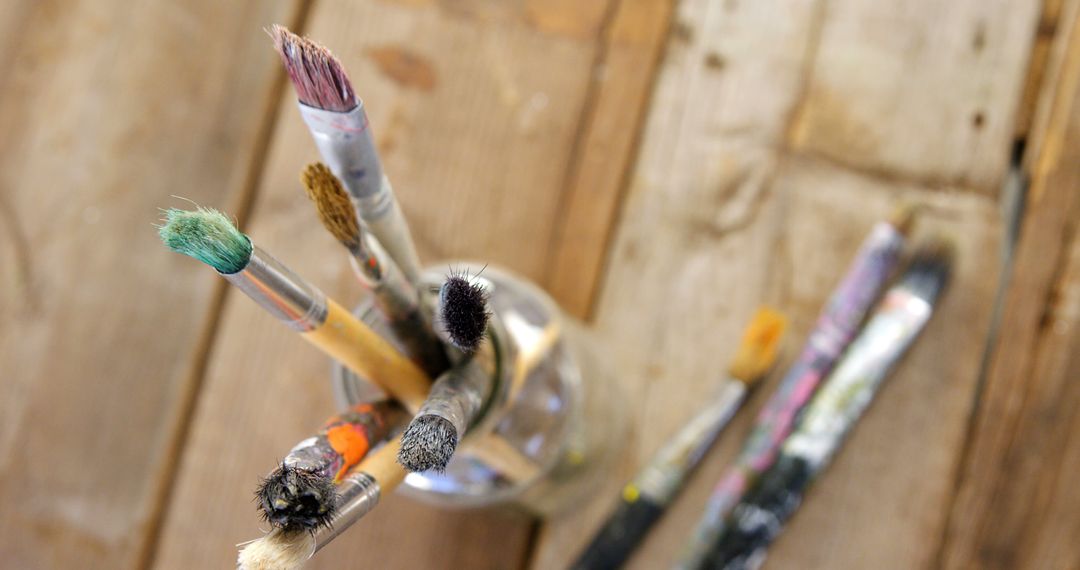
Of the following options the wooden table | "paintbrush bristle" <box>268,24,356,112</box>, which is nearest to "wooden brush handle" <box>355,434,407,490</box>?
"paintbrush bristle" <box>268,24,356,112</box>

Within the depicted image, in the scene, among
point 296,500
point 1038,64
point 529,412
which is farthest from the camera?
point 1038,64

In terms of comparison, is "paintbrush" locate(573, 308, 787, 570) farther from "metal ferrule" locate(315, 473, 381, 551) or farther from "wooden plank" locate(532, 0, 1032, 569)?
"metal ferrule" locate(315, 473, 381, 551)

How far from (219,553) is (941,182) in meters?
0.51

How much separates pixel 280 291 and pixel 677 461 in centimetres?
31

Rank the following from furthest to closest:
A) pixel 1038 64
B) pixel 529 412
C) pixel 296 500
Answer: pixel 1038 64
pixel 529 412
pixel 296 500

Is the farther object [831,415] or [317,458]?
[831,415]

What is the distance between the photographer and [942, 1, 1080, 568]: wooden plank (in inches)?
19.0

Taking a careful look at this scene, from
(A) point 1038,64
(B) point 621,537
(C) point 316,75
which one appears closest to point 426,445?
(C) point 316,75

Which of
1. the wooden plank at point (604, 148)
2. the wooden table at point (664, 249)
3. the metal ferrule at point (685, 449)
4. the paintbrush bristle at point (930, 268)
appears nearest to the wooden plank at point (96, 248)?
the wooden table at point (664, 249)

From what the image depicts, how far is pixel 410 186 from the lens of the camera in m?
0.54

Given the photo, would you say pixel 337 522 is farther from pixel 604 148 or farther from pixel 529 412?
pixel 604 148

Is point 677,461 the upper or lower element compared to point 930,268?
lower

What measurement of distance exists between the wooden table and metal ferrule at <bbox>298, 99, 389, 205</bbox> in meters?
0.24

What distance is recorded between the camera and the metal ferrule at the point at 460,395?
28cm
